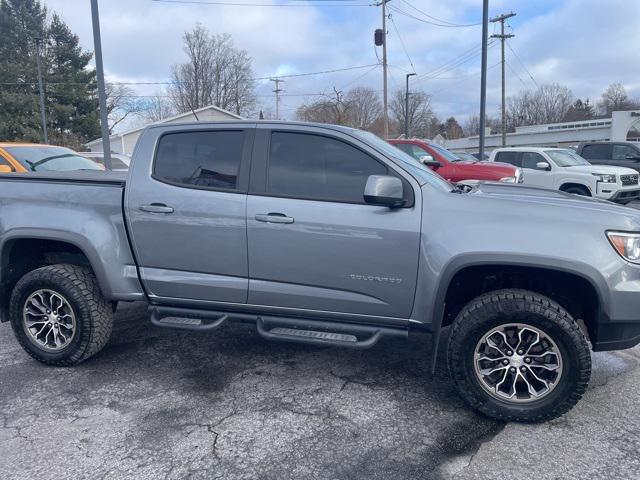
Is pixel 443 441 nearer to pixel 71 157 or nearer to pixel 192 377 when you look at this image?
pixel 192 377

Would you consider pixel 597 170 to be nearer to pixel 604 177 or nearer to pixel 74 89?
pixel 604 177

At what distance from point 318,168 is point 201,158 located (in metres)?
0.95

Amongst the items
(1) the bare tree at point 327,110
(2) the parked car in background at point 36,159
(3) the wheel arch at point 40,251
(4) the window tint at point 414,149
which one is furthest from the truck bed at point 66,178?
(1) the bare tree at point 327,110

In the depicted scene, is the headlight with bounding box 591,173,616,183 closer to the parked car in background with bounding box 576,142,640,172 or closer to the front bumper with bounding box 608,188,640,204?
the front bumper with bounding box 608,188,640,204

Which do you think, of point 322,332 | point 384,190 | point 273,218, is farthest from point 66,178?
point 384,190

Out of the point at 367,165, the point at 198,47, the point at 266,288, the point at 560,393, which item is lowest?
the point at 560,393

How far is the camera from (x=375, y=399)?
11.9 feet

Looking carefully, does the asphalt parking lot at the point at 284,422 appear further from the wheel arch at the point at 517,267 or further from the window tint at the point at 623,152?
the window tint at the point at 623,152

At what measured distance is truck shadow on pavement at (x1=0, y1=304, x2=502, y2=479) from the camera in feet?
9.43

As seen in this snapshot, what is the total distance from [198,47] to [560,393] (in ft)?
189

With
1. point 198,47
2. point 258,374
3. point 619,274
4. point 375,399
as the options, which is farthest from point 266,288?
point 198,47

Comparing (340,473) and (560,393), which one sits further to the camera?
(560,393)

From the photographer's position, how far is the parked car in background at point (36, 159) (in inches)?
343

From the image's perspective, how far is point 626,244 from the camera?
10.2 ft
